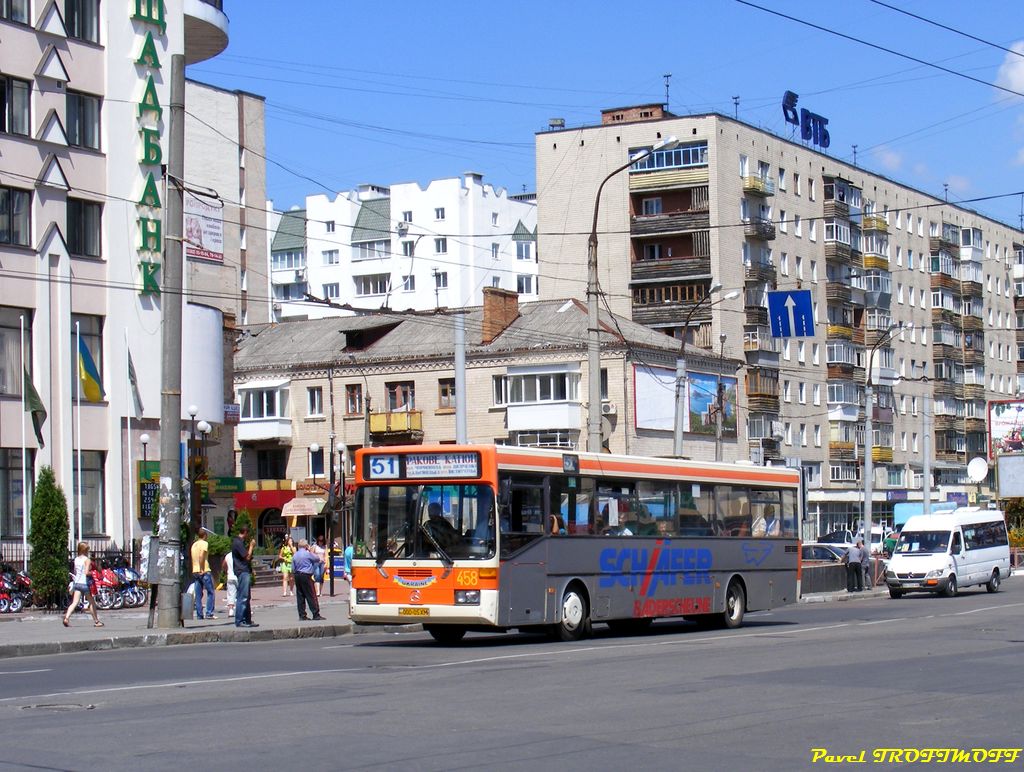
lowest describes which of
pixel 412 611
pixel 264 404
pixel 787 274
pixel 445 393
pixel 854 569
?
pixel 854 569

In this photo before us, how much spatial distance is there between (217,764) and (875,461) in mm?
79067

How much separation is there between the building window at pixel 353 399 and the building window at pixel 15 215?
30441 mm

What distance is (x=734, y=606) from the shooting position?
1065 inches

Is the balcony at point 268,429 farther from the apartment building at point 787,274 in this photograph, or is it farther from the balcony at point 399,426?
the apartment building at point 787,274

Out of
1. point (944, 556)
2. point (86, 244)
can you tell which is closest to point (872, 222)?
point (944, 556)

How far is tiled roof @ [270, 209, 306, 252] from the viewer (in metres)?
112

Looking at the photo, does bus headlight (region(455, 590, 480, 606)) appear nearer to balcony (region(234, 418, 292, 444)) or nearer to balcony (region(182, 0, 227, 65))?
balcony (region(182, 0, 227, 65))

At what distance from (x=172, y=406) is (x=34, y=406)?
12631 millimetres

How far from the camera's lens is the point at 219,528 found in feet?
166

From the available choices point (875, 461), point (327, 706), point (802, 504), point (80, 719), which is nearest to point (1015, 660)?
point (327, 706)

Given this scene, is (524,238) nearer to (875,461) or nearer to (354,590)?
(875,461)

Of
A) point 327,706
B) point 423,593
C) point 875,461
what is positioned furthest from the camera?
point 875,461

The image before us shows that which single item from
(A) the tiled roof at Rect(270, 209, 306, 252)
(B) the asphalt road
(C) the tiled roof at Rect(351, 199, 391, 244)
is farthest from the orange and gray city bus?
(A) the tiled roof at Rect(270, 209, 306, 252)

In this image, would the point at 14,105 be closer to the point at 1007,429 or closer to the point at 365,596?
the point at 365,596
